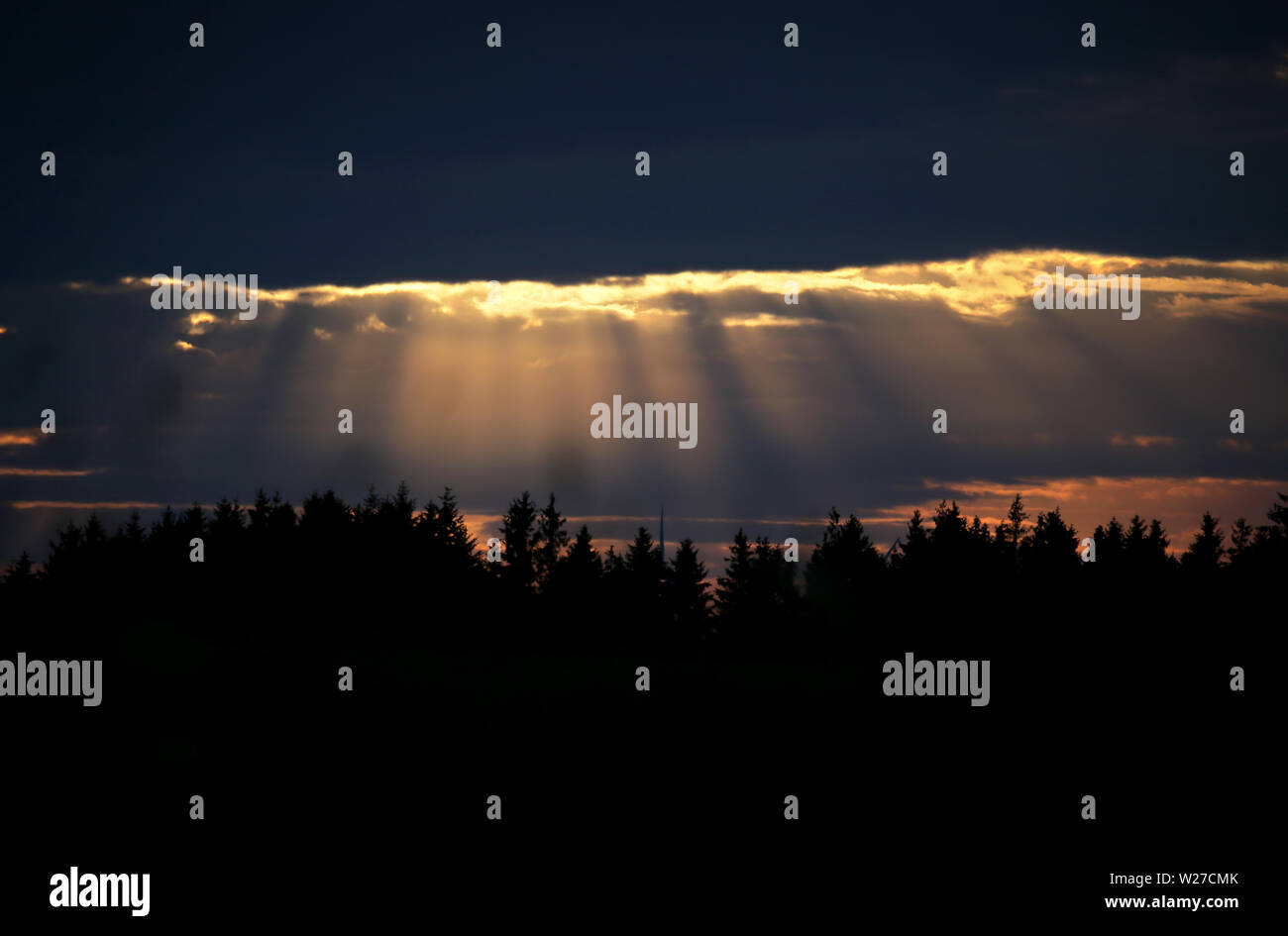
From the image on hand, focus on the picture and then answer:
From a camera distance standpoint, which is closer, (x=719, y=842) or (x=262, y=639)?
(x=719, y=842)

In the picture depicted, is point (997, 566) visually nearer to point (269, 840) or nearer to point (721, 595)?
A: point (721, 595)

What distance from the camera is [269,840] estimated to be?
2700 centimetres

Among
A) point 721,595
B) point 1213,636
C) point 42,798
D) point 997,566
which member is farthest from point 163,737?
point 721,595

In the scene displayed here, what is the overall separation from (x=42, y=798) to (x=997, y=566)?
10032 centimetres

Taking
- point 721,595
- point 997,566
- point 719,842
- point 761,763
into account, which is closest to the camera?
point 719,842

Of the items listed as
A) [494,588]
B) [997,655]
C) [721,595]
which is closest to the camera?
[997,655]
